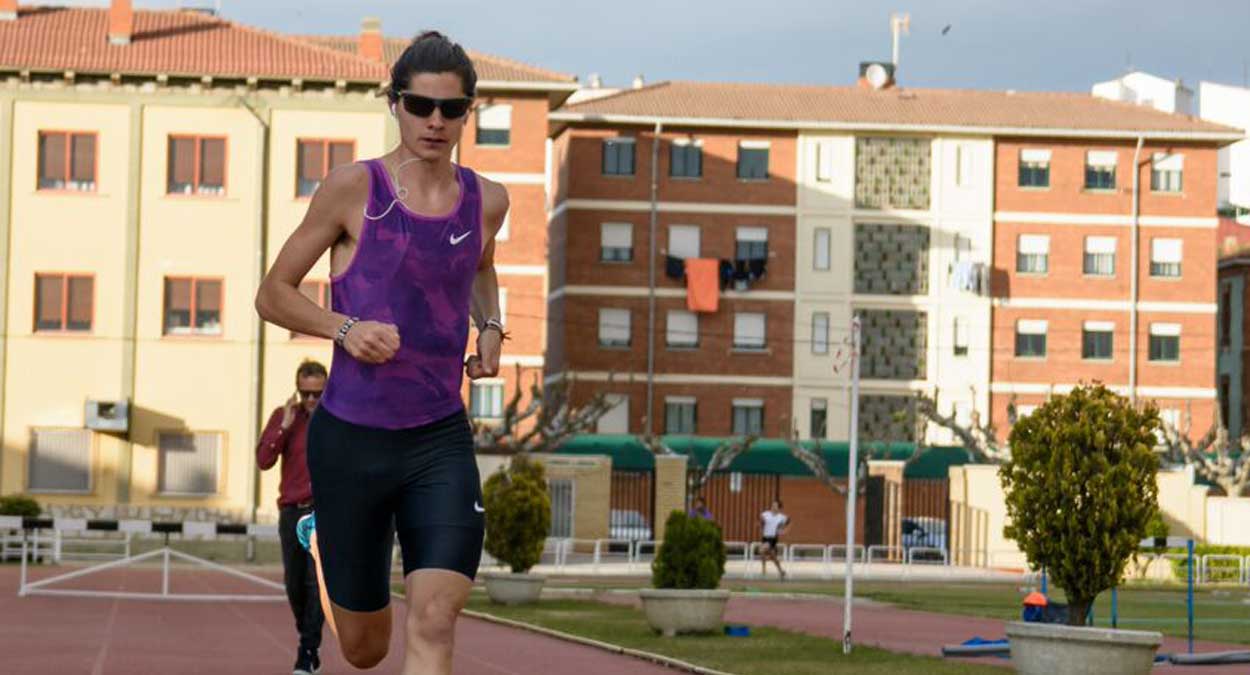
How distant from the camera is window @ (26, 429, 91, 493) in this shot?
53.6m

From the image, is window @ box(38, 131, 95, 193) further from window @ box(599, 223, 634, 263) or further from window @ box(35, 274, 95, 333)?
window @ box(599, 223, 634, 263)

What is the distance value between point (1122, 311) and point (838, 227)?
10.4m

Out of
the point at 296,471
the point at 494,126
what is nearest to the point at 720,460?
the point at 494,126

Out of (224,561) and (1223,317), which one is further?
(1223,317)

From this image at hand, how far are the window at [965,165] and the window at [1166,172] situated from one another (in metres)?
6.46

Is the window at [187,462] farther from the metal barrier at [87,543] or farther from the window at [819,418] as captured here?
the window at [819,418]

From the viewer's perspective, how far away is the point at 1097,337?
80.2 m

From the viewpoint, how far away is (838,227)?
7894 cm

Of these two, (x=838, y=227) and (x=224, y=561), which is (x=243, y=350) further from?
(x=838, y=227)

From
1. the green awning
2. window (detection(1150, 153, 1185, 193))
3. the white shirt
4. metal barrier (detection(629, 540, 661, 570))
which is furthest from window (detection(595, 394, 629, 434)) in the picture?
the white shirt

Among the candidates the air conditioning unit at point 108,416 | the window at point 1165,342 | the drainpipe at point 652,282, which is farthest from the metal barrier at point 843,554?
the window at point 1165,342

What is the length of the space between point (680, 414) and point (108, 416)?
1129 inches

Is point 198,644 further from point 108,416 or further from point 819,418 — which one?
point 819,418

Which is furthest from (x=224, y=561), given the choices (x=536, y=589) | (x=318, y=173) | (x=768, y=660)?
(x=768, y=660)
